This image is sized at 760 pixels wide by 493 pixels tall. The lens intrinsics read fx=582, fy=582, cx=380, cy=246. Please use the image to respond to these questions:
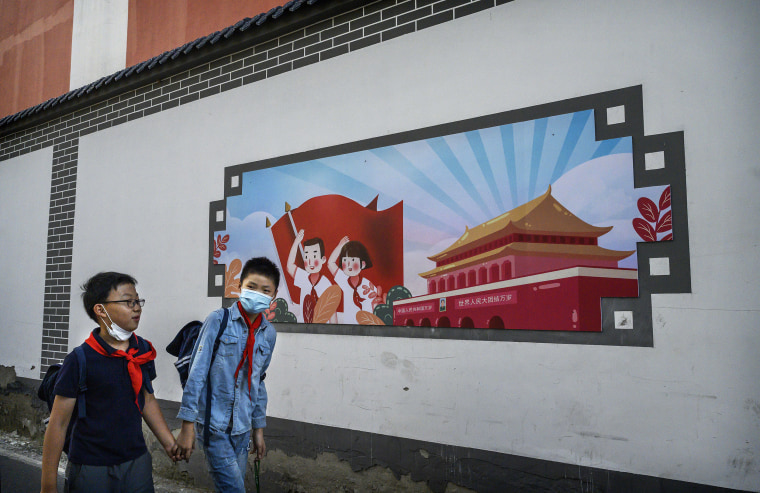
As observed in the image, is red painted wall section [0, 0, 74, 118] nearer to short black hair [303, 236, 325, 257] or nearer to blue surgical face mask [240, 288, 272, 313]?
short black hair [303, 236, 325, 257]

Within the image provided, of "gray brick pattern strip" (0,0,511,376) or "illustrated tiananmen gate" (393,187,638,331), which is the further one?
"gray brick pattern strip" (0,0,511,376)

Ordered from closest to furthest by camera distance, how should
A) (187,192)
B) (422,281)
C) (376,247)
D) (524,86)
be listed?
(524,86) < (422,281) < (376,247) < (187,192)

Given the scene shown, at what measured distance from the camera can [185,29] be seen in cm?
719

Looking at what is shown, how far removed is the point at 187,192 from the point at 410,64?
109 inches

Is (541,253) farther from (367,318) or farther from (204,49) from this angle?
(204,49)

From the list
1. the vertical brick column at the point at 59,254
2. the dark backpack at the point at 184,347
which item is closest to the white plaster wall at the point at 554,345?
the dark backpack at the point at 184,347

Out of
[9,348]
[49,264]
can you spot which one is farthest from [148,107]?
[9,348]

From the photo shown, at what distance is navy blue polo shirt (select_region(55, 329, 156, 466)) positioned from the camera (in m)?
2.62

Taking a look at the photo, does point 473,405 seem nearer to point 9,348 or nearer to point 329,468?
point 329,468

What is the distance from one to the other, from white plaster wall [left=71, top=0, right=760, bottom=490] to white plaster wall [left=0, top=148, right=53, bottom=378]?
3242 mm

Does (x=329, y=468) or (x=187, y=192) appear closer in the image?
(x=329, y=468)

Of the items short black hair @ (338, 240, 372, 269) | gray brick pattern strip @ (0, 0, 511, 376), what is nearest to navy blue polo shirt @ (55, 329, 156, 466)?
short black hair @ (338, 240, 372, 269)

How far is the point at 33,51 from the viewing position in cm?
941

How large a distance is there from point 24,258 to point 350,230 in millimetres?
5622
